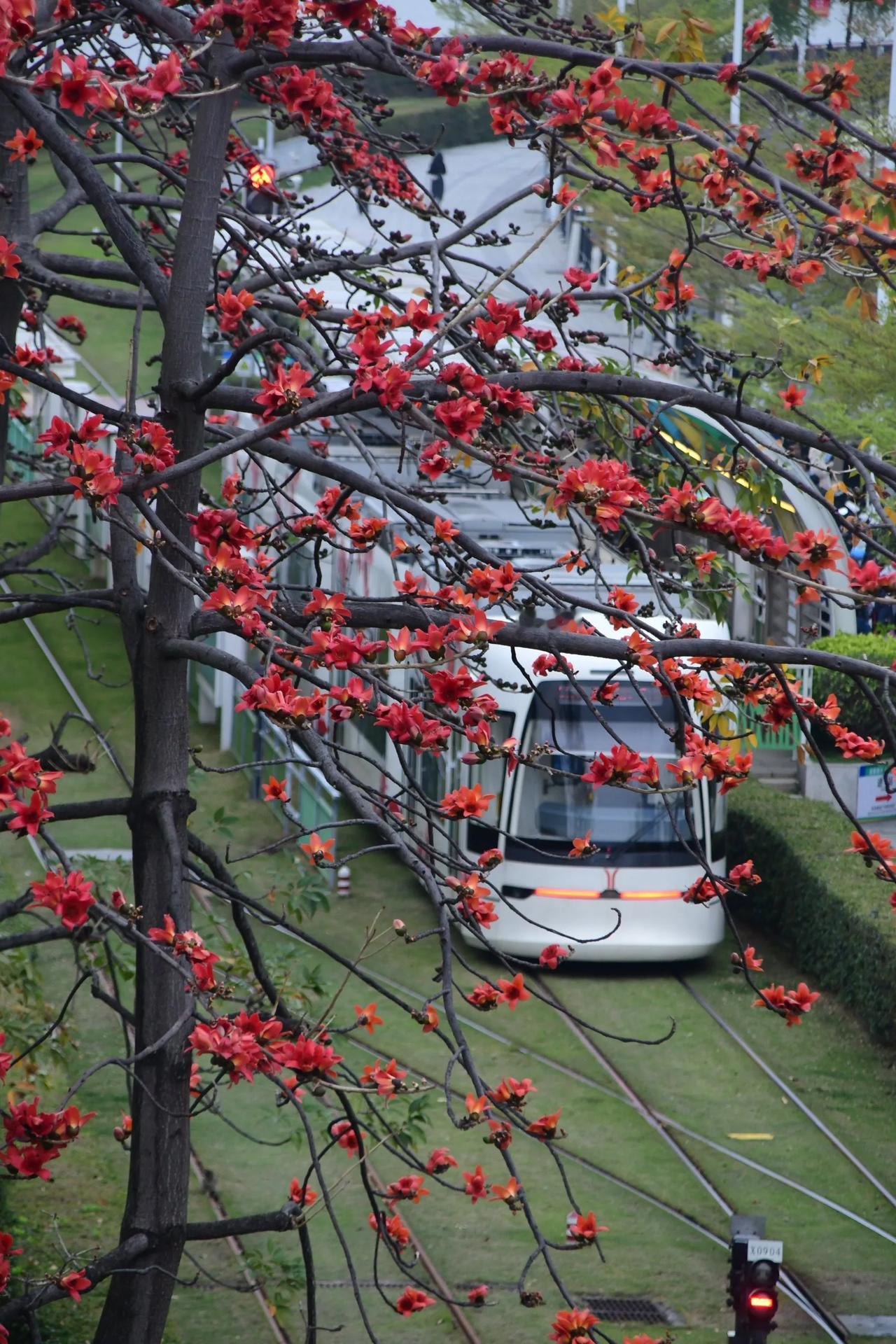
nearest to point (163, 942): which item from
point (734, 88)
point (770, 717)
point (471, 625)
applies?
point (471, 625)

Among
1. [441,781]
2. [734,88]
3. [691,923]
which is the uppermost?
[734,88]

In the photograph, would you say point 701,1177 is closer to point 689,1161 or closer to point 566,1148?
point 689,1161

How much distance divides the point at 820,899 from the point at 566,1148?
4079 mm

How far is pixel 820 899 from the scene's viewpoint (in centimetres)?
1509

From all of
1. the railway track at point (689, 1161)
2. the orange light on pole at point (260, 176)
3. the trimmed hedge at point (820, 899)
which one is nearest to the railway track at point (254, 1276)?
the railway track at point (689, 1161)

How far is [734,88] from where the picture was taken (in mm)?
5188

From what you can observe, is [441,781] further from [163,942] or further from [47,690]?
[163,942]

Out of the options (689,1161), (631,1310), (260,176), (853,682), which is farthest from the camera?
(853,682)

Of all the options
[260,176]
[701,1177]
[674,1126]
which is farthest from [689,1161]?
[260,176]

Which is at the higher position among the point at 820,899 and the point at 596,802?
the point at 596,802

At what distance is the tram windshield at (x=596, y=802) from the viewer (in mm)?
14359

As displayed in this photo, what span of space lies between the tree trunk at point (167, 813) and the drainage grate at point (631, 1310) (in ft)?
15.9

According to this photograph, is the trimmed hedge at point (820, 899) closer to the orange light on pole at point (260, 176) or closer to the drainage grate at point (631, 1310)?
the drainage grate at point (631, 1310)

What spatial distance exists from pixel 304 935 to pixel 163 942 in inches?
19.9
